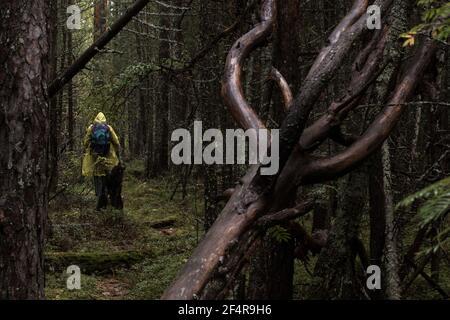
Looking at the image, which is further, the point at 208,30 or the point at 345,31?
the point at 208,30

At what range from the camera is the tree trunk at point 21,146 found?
3.99 m

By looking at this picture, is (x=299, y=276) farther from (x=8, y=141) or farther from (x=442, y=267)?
(x=8, y=141)

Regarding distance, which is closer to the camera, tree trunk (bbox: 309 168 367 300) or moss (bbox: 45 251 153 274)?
tree trunk (bbox: 309 168 367 300)

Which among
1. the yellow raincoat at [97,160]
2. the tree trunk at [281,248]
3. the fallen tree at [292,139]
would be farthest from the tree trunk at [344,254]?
the yellow raincoat at [97,160]

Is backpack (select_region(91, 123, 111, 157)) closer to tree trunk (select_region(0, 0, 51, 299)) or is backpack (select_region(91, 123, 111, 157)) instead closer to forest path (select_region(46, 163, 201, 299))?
forest path (select_region(46, 163, 201, 299))

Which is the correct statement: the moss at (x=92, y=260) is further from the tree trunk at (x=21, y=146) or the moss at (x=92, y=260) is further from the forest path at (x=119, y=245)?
the tree trunk at (x=21, y=146)

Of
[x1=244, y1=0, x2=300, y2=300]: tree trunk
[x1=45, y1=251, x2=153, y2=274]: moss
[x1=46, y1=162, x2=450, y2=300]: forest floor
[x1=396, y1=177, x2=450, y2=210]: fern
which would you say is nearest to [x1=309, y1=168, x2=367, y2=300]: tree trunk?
[x1=46, y1=162, x2=450, y2=300]: forest floor

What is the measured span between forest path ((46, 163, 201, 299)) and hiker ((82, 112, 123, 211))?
604 mm

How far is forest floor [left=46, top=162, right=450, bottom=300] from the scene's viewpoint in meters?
8.20

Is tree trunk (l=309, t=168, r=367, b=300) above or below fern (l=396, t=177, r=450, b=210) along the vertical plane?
below

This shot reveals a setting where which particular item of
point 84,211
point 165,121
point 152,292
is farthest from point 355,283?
point 165,121

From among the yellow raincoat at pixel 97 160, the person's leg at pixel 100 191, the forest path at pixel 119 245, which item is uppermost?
the yellow raincoat at pixel 97 160

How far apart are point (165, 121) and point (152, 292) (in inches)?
462

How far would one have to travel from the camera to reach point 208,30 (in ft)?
27.7
